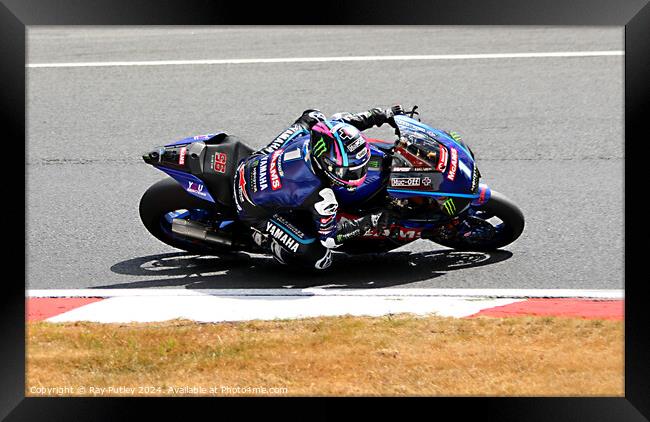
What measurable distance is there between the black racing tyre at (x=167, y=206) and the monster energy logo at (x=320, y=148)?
3.79 feet

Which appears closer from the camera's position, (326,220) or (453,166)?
(326,220)

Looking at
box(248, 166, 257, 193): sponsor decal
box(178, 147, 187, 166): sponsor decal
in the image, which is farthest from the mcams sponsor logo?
box(178, 147, 187, 166): sponsor decal

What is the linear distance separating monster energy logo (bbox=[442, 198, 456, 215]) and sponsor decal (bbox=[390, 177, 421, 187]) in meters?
0.28

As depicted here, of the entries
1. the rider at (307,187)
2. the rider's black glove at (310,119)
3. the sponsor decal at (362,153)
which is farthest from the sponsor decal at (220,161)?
the sponsor decal at (362,153)

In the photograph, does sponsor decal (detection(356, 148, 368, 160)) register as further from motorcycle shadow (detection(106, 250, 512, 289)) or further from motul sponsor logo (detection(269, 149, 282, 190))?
motorcycle shadow (detection(106, 250, 512, 289))

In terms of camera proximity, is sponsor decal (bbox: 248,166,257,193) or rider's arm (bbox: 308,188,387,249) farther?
sponsor decal (bbox: 248,166,257,193)

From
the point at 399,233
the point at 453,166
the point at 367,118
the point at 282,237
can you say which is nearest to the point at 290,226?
the point at 282,237

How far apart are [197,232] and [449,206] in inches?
83.9

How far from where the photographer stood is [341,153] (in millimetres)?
7789

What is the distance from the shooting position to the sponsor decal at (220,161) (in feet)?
27.8

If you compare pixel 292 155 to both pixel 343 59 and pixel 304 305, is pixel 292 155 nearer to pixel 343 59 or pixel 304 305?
pixel 304 305

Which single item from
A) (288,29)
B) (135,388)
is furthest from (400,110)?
(288,29)

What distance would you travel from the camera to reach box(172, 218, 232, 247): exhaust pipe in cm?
864

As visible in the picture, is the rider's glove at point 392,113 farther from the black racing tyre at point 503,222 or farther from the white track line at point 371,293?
the white track line at point 371,293
